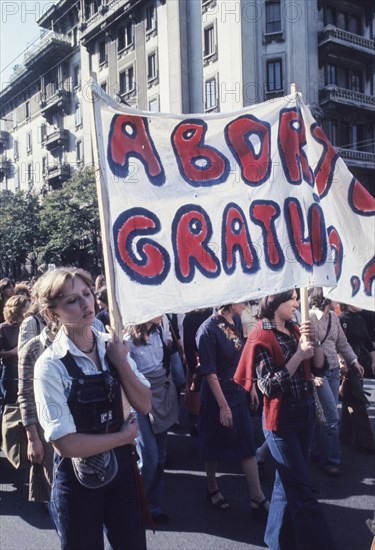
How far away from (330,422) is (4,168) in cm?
2605

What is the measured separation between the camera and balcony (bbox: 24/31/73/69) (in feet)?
74.2

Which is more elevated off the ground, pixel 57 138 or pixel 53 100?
pixel 53 100

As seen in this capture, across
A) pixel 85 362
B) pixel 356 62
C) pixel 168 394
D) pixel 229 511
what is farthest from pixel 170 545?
pixel 356 62

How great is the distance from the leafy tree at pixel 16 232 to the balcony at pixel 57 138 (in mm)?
5371

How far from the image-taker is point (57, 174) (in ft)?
84.7

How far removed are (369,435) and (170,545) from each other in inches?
94.8

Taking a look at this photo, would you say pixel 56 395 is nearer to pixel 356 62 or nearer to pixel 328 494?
pixel 328 494

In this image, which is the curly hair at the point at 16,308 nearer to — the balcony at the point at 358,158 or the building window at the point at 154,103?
the building window at the point at 154,103

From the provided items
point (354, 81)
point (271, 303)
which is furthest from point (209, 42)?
point (271, 303)

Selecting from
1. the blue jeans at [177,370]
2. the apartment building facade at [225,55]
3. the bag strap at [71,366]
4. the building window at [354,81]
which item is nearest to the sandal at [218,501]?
the blue jeans at [177,370]

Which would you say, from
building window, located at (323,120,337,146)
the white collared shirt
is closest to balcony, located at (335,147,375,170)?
building window, located at (323,120,337,146)

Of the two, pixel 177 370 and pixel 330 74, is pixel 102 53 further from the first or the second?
pixel 177 370

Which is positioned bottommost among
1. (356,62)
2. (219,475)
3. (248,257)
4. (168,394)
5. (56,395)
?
(219,475)

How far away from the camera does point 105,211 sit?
7.68ft
